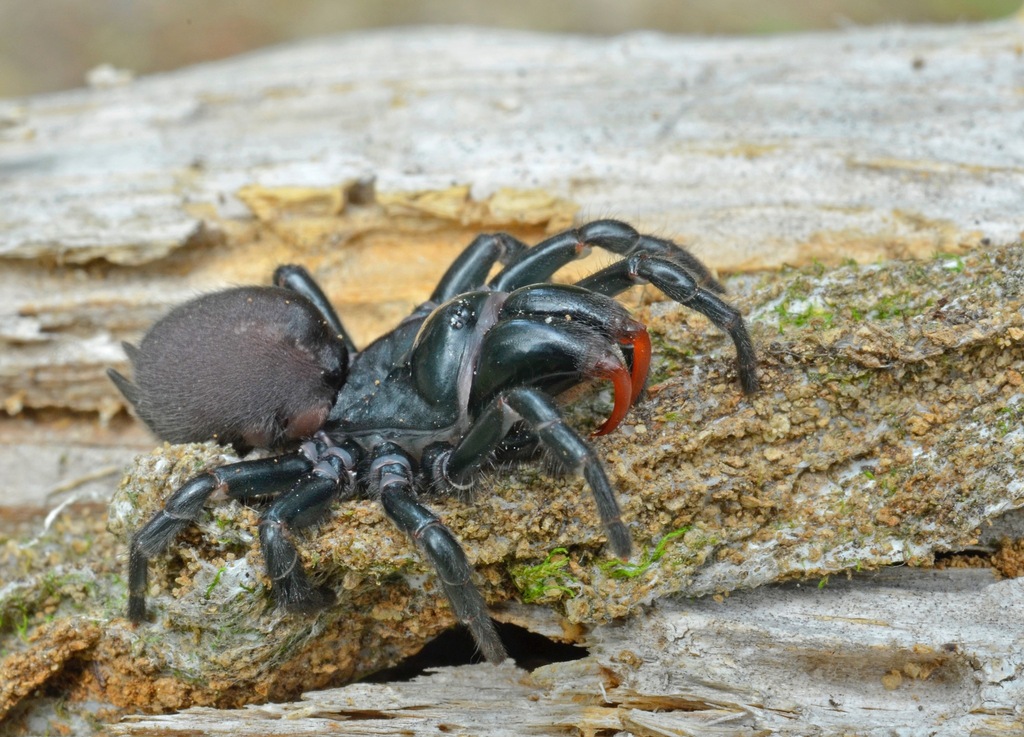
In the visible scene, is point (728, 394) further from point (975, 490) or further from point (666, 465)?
point (975, 490)

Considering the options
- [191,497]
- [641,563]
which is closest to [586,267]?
[641,563]

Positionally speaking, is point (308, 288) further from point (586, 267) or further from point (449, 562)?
point (449, 562)

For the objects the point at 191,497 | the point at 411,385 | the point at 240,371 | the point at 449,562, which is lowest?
the point at 449,562

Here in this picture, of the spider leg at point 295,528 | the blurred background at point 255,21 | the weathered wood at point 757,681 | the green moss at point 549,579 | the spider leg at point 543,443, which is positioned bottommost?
the weathered wood at point 757,681

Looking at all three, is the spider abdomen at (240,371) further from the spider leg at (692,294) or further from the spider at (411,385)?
the spider leg at (692,294)

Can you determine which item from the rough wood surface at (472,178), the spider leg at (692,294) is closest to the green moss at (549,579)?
the spider leg at (692,294)

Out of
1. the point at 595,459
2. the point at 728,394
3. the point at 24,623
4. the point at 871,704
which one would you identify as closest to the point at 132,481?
the point at 24,623

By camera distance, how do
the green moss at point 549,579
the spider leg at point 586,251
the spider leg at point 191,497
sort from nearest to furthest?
1. the green moss at point 549,579
2. the spider leg at point 191,497
3. the spider leg at point 586,251
